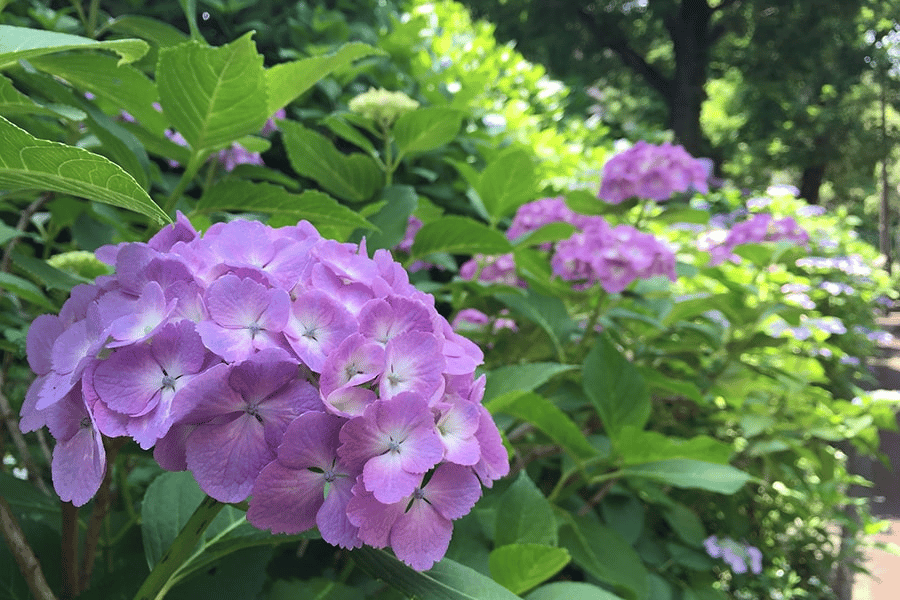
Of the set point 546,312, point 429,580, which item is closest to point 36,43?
point 429,580

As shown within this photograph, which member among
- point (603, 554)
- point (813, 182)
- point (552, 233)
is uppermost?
point (552, 233)

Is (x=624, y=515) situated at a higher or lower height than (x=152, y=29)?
lower

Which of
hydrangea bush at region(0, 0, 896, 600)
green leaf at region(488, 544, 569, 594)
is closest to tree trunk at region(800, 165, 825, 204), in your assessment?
hydrangea bush at region(0, 0, 896, 600)

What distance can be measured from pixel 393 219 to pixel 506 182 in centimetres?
33

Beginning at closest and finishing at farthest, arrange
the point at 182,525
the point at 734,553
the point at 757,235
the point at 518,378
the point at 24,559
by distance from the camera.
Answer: the point at 24,559 < the point at 182,525 < the point at 518,378 < the point at 734,553 < the point at 757,235

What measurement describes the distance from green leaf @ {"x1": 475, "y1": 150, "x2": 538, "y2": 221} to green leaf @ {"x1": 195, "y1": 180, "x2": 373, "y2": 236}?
1.72 ft

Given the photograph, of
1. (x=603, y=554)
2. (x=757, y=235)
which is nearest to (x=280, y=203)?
(x=603, y=554)

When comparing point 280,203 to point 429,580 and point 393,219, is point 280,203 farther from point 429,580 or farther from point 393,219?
point 429,580

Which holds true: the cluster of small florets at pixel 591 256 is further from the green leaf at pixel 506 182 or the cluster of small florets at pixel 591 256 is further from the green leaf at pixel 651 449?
the green leaf at pixel 651 449

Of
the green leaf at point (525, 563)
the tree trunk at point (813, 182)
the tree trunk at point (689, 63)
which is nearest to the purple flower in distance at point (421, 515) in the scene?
the green leaf at point (525, 563)

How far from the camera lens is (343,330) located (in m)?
0.44

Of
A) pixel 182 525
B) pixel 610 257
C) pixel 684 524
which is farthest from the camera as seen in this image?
pixel 684 524

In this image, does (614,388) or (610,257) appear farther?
(610,257)

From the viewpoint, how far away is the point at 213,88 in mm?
609
